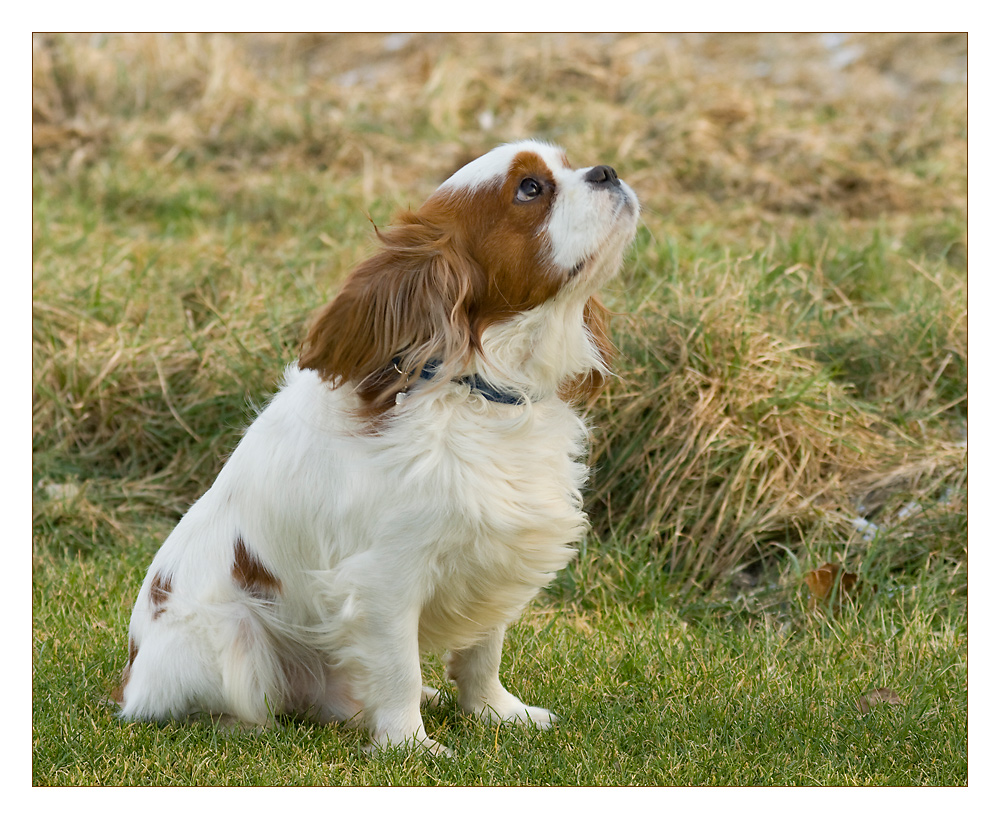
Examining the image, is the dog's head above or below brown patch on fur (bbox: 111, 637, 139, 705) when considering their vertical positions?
above

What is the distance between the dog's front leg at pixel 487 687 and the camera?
128 inches

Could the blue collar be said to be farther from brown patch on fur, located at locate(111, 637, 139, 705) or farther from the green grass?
brown patch on fur, located at locate(111, 637, 139, 705)

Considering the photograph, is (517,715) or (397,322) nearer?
(397,322)

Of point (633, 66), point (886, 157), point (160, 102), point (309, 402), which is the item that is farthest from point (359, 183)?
point (309, 402)

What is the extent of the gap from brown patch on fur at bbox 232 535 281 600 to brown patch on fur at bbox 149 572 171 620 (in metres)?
0.22

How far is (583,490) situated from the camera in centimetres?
478

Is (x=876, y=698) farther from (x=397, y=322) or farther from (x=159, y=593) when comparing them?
(x=159, y=593)

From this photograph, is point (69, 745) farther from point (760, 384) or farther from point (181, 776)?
point (760, 384)

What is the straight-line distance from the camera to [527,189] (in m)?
2.77

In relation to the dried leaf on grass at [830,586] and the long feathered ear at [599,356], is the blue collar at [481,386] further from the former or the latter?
the dried leaf on grass at [830,586]

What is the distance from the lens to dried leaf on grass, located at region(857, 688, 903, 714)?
10.9 feet

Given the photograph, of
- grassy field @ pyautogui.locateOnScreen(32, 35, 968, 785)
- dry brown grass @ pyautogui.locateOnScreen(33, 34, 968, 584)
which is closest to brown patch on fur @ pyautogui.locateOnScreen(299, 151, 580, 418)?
grassy field @ pyautogui.locateOnScreen(32, 35, 968, 785)

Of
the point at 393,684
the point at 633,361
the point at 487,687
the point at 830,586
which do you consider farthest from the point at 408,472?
the point at 633,361

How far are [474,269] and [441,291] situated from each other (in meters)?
0.12
